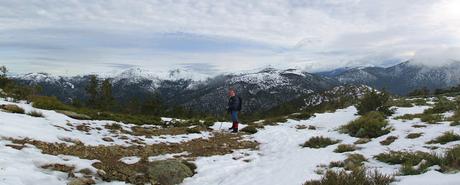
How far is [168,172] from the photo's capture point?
9.65m

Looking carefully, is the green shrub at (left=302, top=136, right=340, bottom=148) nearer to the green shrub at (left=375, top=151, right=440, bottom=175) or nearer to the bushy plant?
the green shrub at (left=375, top=151, right=440, bottom=175)

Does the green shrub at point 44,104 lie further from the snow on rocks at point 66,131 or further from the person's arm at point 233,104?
the person's arm at point 233,104

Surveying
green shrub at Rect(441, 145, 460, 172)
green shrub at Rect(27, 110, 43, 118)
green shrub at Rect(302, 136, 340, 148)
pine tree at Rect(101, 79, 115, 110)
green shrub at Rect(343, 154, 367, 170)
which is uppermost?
green shrub at Rect(441, 145, 460, 172)

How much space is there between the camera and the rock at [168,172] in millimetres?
9469

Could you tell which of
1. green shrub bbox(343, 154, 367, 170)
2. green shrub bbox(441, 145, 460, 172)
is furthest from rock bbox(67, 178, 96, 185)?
green shrub bbox(441, 145, 460, 172)

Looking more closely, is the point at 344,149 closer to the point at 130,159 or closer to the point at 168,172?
the point at 168,172

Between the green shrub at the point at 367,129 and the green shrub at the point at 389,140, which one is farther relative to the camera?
the green shrub at the point at 367,129

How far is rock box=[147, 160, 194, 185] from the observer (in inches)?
373

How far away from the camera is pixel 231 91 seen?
24.7 m

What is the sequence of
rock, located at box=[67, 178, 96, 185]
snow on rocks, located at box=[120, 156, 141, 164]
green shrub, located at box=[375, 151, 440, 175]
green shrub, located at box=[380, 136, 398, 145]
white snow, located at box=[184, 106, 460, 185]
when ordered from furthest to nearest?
green shrub, located at box=[380, 136, 398, 145], snow on rocks, located at box=[120, 156, 141, 164], white snow, located at box=[184, 106, 460, 185], rock, located at box=[67, 178, 96, 185], green shrub, located at box=[375, 151, 440, 175]

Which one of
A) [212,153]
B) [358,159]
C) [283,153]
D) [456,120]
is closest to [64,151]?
[212,153]

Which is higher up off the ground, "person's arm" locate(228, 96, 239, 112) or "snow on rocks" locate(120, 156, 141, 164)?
"person's arm" locate(228, 96, 239, 112)

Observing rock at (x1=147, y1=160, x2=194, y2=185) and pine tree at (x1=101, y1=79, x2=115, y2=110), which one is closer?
rock at (x1=147, y1=160, x2=194, y2=185)

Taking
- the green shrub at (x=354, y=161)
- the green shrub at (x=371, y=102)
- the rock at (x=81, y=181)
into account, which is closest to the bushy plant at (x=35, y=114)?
the rock at (x=81, y=181)
